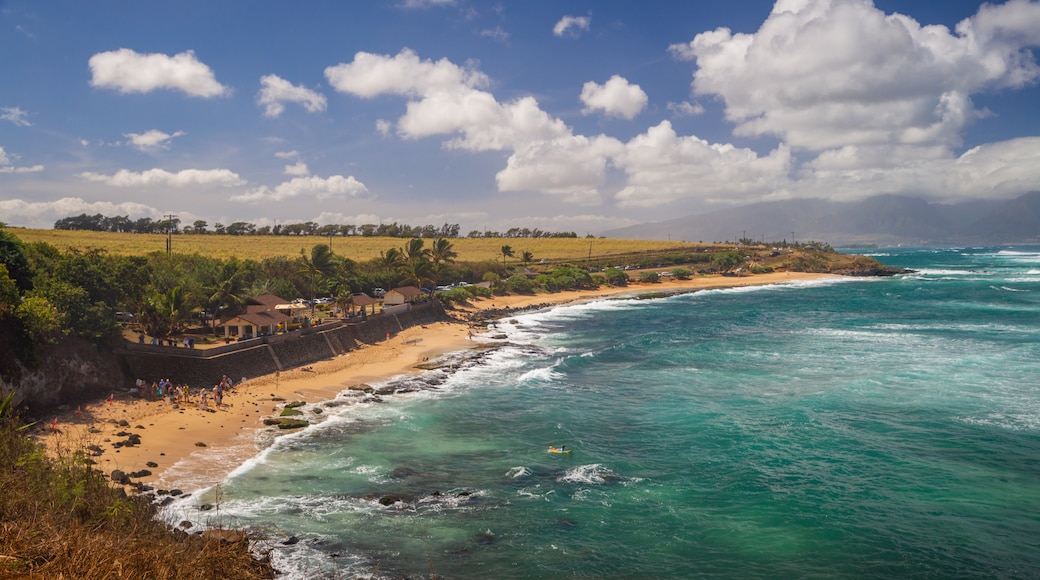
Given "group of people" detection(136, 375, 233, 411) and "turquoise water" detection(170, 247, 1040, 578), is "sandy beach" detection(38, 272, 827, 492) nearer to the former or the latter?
"group of people" detection(136, 375, 233, 411)

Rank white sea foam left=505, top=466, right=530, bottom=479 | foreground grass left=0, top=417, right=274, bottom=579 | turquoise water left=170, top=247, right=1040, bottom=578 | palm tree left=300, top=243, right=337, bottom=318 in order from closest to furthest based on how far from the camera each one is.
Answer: foreground grass left=0, top=417, right=274, bottom=579 < turquoise water left=170, top=247, right=1040, bottom=578 < white sea foam left=505, top=466, right=530, bottom=479 < palm tree left=300, top=243, right=337, bottom=318

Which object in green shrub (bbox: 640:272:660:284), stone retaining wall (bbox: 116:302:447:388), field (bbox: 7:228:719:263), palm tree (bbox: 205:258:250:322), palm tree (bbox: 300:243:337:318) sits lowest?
stone retaining wall (bbox: 116:302:447:388)

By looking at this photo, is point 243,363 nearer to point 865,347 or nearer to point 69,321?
point 69,321

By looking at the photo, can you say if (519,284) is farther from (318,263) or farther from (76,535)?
(76,535)

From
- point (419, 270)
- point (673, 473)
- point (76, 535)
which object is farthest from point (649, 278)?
point (76, 535)

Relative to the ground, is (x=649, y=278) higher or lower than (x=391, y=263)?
lower

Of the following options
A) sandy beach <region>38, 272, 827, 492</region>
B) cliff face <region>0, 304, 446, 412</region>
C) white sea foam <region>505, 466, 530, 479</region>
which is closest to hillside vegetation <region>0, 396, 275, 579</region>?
sandy beach <region>38, 272, 827, 492</region>

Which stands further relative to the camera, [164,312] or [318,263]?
[318,263]
